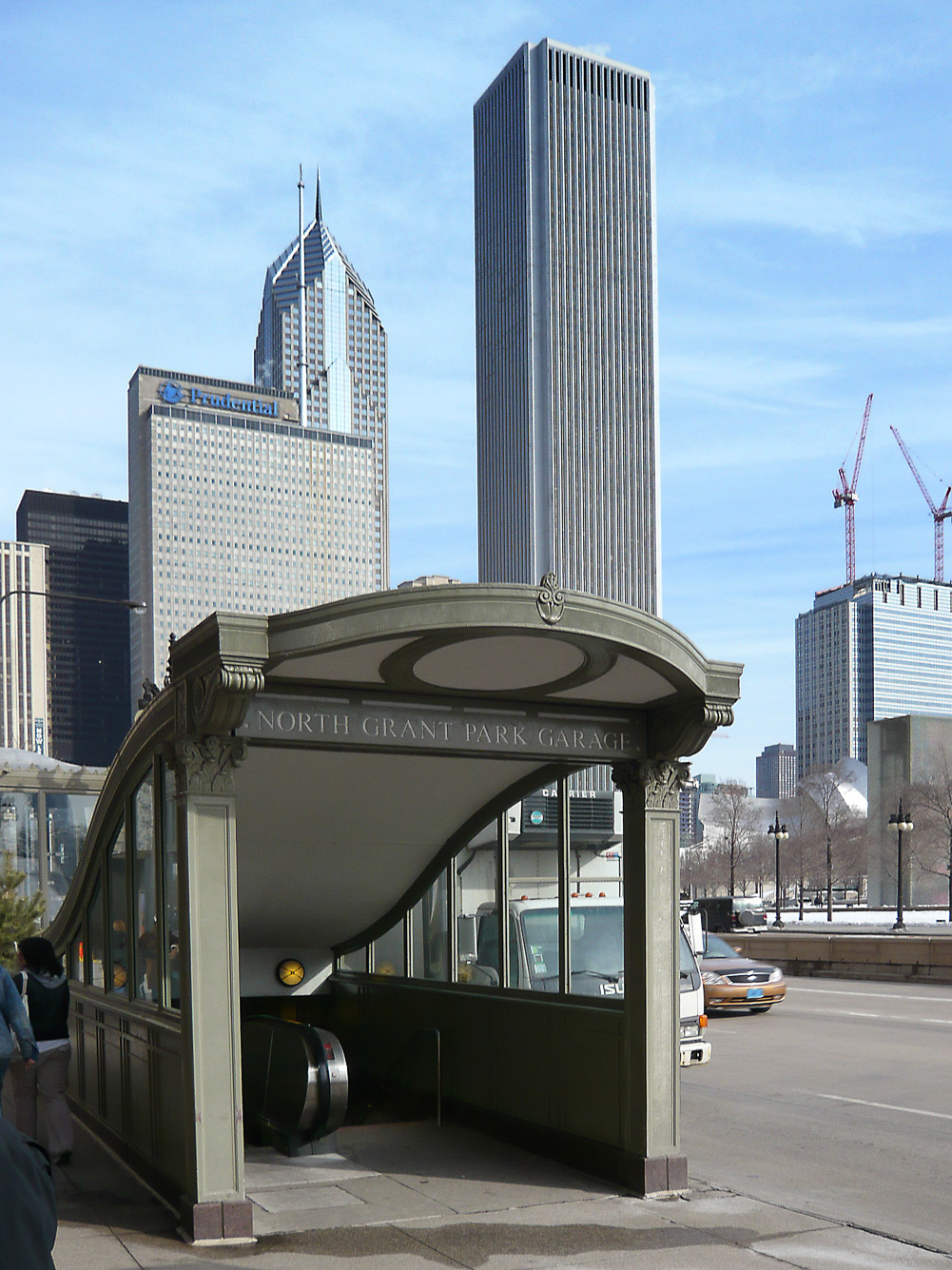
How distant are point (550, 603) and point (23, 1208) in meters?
5.56

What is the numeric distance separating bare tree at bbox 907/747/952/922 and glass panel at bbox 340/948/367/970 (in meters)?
61.9

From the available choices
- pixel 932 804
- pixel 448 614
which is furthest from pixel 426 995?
pixel 932 804

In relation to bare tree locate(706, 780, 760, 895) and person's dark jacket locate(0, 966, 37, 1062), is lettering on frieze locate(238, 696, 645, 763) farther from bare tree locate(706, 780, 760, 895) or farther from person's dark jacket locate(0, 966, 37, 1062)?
bare tree locate(706, 780, 760, 895)

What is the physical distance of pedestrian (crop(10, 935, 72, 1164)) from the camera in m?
9.55

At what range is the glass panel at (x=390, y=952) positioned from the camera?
12.2 metres

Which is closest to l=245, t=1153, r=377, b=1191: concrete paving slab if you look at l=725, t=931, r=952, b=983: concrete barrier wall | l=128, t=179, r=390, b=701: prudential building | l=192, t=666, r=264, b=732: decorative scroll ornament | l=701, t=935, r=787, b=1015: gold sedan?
l=192, t=666, r=264, b=732: decorative scroll ornament

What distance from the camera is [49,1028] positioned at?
31.6 feet

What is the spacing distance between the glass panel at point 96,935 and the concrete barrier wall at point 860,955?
21.2 m

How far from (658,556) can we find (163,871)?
6954 inches

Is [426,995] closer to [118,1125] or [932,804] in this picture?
[118,1125]

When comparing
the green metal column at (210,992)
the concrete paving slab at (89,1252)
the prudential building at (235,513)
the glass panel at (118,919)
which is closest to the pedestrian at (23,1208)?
the concrete paving slab at (89,1252)

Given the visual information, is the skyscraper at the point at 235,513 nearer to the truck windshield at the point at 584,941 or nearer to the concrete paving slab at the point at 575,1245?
the truck windshield at the point at 584,941

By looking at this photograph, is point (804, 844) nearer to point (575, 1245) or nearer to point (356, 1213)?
point (356, 1213)

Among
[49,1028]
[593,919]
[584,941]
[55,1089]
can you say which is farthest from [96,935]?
[593,919]
